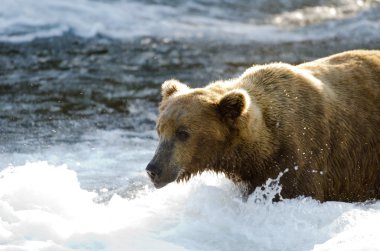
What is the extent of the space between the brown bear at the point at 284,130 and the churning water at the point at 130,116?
251 millimetres

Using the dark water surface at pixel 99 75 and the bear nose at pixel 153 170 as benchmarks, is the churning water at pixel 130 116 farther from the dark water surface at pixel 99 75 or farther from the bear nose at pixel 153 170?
the bear nose at pixel 153 170

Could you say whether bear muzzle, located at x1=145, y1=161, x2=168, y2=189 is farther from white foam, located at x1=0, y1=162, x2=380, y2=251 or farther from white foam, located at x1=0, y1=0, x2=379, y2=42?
white foam, located at x1=0, y1=0, x2=379, y2=42

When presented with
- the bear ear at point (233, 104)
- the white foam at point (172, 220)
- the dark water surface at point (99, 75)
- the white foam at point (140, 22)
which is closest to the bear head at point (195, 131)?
the bear ear at point (233, 104)

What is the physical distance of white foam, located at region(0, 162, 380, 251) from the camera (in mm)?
5941

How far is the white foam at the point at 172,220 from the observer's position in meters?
5.94

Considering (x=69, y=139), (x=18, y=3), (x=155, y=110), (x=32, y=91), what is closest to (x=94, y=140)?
(x=69, y=139)

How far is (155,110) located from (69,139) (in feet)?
6.11

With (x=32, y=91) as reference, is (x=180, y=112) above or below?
above

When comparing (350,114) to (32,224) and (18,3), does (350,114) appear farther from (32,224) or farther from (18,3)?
(18,3)

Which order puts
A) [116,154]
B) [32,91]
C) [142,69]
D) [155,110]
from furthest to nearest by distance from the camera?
[142,69], [32,91], [155,110], [116,154]

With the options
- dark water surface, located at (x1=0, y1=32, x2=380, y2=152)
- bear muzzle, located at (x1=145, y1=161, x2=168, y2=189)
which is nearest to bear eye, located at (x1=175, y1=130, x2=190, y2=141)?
bear muzzle, located at (x1=145, y1=161, x2=168, y2=189)

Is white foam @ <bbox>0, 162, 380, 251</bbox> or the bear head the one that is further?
the bear head

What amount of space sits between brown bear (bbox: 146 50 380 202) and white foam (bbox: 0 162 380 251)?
0.22 meters

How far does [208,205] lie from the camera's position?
264 inches
